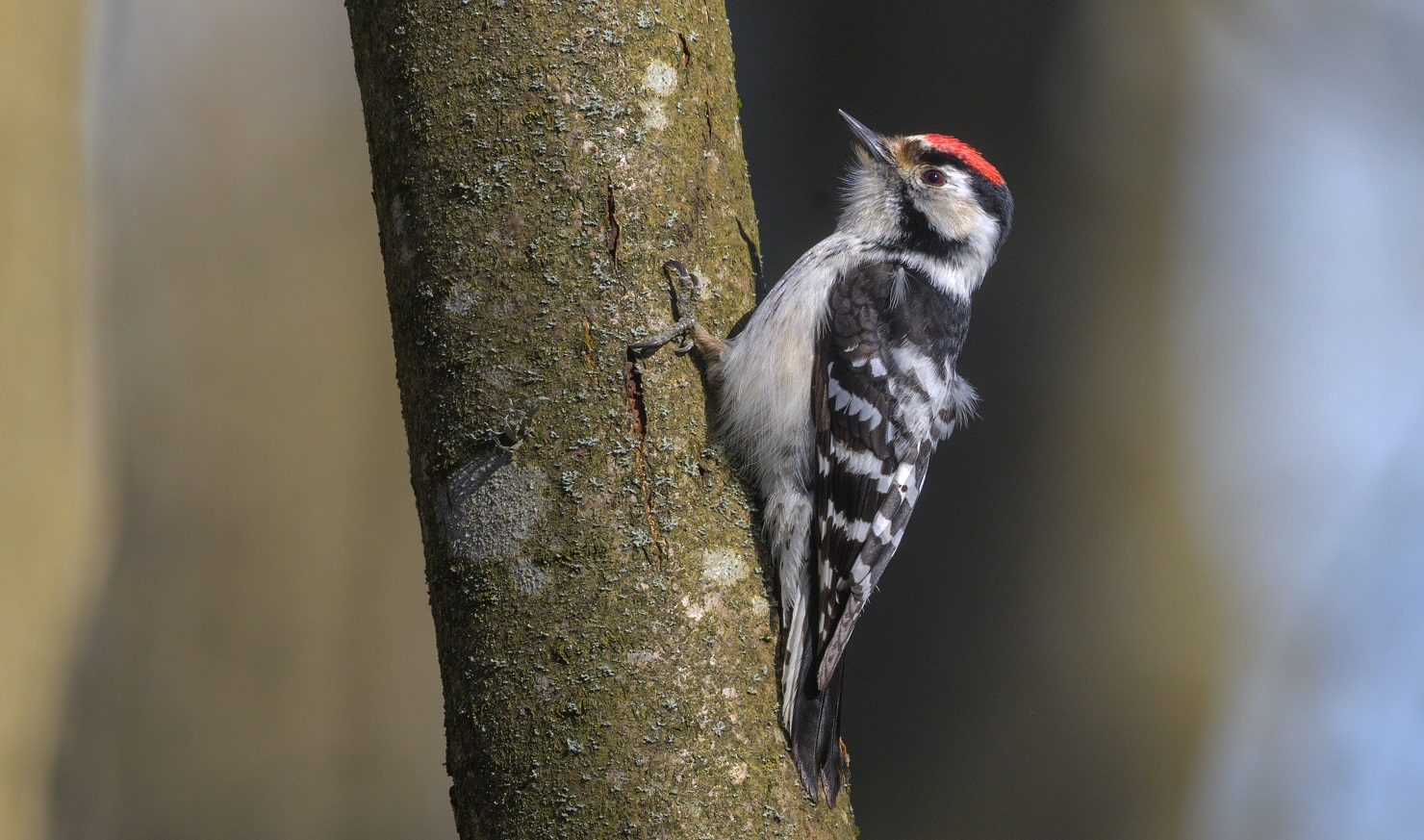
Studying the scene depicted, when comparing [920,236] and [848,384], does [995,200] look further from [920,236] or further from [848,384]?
[848,384]

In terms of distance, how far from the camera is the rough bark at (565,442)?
1.53 meters

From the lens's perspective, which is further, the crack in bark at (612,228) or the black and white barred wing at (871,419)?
the black and white barred wing at (871,419)

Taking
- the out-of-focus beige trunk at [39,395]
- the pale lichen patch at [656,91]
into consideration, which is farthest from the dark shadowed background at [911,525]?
the pale lichen patch at [656,91]

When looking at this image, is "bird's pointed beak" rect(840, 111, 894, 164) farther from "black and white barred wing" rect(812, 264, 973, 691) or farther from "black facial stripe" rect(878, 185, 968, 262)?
"black and white barred wing" rect(812, 264, 973, 691)

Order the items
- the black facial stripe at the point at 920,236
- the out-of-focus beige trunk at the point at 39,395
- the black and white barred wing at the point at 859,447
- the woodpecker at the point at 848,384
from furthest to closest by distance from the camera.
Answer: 1. the out-of-focus beige trunk at the point at 39,395
2. the black facial stripe at the point at 920,236
3. the black and white barred wing at the point at 859,447
4. the woodpecker at the point at 848,384

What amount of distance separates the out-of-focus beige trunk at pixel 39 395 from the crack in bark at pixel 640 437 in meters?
4.82

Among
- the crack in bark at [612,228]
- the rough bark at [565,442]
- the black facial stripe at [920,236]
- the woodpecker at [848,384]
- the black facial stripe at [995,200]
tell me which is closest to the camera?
the rough bark at [565,442]

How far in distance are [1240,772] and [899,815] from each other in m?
2.04

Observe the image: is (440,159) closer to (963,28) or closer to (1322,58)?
(963,28)

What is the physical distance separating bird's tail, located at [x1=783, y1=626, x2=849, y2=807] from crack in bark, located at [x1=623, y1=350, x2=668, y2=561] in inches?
16.8

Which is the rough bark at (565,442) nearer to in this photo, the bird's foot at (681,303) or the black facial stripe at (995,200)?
the bird's foot at (681,303)

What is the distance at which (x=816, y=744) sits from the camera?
1756 mm

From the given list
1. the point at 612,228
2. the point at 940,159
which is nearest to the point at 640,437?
the point at 612,228

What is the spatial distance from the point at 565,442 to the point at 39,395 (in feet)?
16.7
